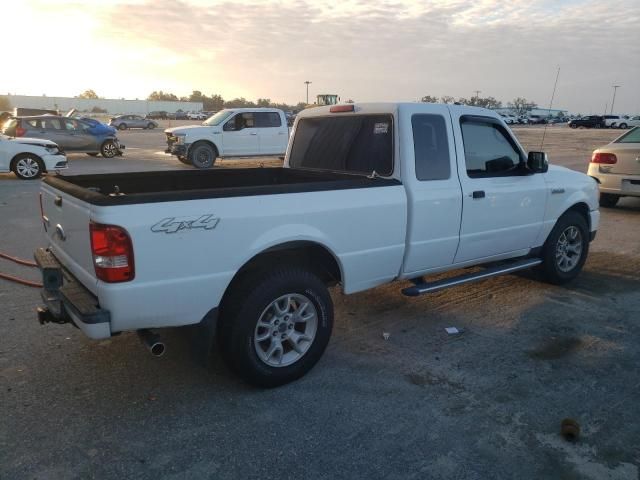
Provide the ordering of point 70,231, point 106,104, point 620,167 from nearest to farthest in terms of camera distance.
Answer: point 70,231 < point 620,167 < point 106,104

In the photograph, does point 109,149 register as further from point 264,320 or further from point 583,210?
point 264,320

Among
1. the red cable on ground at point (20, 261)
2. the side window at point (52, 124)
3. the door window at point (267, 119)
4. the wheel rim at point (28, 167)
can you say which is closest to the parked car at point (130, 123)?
the side window at point (52, 124)

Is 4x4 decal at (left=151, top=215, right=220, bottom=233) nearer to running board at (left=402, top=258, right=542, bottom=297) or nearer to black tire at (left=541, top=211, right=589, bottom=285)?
running board at (left=402, top=258, right=542, bottom=297)

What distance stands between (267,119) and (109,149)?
279 inches

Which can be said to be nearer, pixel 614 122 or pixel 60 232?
pixel 60 232

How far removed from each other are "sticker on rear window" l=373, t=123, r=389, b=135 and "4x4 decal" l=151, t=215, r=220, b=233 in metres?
1.88

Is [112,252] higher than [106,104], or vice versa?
[106,104]

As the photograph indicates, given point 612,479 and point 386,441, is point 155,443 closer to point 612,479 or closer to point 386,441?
point 386,441

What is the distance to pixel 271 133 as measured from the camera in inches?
685

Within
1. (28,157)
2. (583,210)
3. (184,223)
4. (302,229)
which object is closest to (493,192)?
(583,210)

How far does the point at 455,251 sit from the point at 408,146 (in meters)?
1.08

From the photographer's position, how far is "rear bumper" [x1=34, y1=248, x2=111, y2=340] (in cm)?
289

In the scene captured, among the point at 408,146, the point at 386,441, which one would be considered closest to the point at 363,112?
the point at 408,146

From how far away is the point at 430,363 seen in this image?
3945 mm
